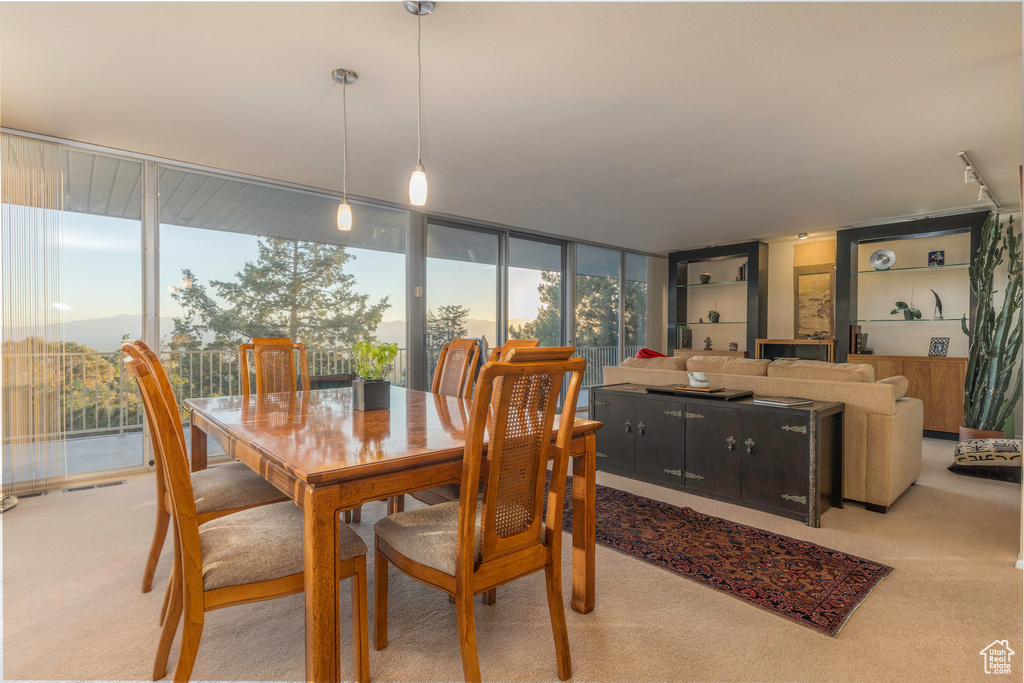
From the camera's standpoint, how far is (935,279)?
573 centimetres

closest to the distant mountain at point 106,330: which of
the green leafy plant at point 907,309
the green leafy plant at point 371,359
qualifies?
the green leafy plant at point 371,359

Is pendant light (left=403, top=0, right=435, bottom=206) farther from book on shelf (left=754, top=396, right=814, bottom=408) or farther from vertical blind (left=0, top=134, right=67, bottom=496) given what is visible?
vertical blind (left=0, top=134, right=67, bottom=496)

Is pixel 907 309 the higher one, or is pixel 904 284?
pixel 904 284

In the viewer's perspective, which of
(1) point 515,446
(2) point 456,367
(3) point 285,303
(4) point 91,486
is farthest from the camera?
(3) point 285,303

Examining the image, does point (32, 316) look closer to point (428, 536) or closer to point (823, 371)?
point (428, 536)

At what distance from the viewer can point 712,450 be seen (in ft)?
→ 10.5

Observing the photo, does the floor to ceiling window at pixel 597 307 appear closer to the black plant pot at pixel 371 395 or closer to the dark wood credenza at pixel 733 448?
the dark wood credenza at pixel 733 448

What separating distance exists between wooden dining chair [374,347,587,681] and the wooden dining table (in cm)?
16

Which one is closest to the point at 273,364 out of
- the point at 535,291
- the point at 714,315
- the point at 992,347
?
the point at 535,291

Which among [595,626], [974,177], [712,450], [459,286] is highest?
[974,177]

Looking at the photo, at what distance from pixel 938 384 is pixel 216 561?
647 cm

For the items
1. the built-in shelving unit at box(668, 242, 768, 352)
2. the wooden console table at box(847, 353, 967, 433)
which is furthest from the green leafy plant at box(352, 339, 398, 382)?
the built-in shelving unit at box(668, 242, 768, 352)

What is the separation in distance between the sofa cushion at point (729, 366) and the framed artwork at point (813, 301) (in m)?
3.71

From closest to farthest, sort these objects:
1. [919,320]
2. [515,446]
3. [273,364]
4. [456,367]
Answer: [515,446]
[456,367]
[273,364]
[919,320]
